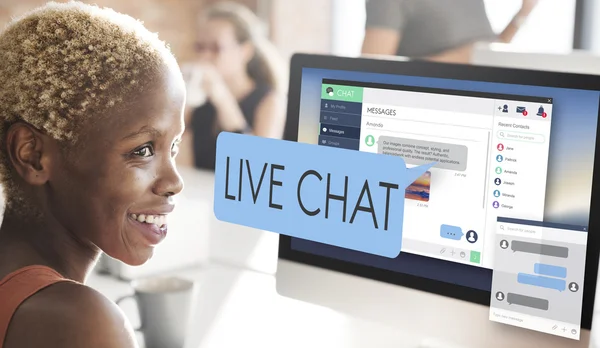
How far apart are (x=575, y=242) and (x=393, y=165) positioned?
23 cm

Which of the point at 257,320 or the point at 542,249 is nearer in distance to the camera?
the point at 542,249

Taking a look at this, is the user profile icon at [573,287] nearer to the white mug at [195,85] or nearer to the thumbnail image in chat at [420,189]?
the thumbnail image in chat at [420,189]

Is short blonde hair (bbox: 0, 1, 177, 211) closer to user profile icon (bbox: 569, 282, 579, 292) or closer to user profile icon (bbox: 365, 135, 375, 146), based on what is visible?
user profile icon (bbox: 365, 135, 375, 146)

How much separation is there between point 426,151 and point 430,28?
52.1 inches

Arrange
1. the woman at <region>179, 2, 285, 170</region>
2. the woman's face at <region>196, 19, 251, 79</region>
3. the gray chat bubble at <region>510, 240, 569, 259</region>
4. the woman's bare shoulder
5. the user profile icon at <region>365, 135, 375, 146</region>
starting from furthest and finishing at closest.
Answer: the woman's face at <region>196, 19, 251, 79</region> < the woman at <region>179, 2, 285, 170</region> < the user profile icon at <region>365, 135, 375, 146</region> < the gray chat bubble at <region>510, 240, 569, 259</region> < the woman's bare shoulder

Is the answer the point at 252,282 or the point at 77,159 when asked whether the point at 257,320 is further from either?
the point at 77,159

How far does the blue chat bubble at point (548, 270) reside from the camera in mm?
709

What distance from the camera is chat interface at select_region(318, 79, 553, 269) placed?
737mm

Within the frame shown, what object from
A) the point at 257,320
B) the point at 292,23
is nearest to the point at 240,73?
the point at 292,23

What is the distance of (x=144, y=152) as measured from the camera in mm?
587

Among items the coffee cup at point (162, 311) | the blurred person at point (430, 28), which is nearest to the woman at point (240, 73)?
the blurred person at point (430, 28)

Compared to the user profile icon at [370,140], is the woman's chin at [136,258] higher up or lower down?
lower down

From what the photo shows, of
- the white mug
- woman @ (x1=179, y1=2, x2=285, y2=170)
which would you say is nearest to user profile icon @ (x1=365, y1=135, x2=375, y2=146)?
woman @ (x1=179, y1=2, x2=285, y2=170)

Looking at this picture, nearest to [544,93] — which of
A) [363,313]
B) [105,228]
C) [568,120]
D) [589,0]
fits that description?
[568,120]
